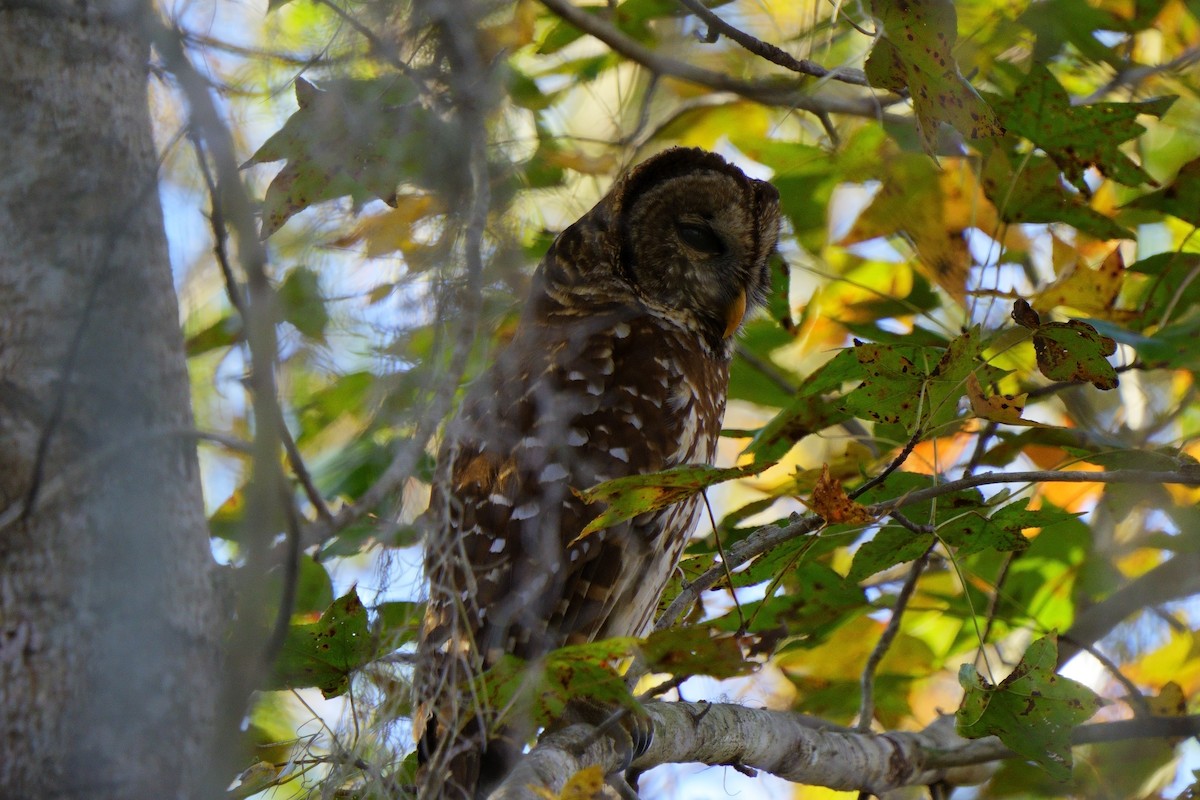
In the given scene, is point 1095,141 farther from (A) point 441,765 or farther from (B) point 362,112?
(A) point 441,765

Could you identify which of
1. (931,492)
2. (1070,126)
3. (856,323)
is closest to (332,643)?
(931,492)

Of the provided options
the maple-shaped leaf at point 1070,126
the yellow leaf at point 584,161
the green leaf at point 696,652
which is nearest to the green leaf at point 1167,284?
the maple-shaped leaf at point 1070,126

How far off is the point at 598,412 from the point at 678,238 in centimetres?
76

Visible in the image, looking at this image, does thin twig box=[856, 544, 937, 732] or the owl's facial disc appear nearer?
thin twig box=[856, 544, 937, 732]

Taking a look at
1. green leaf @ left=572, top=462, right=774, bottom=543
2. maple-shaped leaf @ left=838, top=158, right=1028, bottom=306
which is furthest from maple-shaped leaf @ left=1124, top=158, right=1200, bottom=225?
green leaf @ left=572, top=462, right=774, bottom=543

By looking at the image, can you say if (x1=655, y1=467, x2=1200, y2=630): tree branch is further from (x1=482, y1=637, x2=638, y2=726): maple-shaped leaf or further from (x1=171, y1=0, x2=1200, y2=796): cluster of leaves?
(x1=482, y1=637, x2=638, y2=726): maple-shaped leaf

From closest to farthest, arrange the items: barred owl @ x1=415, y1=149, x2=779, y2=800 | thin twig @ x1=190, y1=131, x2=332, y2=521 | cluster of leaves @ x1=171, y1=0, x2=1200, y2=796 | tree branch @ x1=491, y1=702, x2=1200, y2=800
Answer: thin twig @ x1=190, y1=131, x2=332, y2=521, cluster of leaves @ x1=171, y1=0, x2=1200, y2=796, tree branch @ x1=491, y1=702, x2=1200, y2=800, barred owl @ x1=415, y1=149, x2=779, y2=800

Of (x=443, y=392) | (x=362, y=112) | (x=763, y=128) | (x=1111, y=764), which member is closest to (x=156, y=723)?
(x=443, y=392)

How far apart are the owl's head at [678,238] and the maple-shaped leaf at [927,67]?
1317 mm

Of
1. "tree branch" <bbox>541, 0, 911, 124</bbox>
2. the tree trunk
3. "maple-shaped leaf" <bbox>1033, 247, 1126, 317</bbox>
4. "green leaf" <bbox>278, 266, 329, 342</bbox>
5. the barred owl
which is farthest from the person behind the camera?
"tree branch" <bbox>541, 0, 911, 124</bbox>

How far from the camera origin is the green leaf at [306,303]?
162cm

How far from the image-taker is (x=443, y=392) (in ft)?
5.05

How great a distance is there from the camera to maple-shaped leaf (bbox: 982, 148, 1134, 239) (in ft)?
9.31

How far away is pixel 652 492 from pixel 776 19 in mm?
1684
